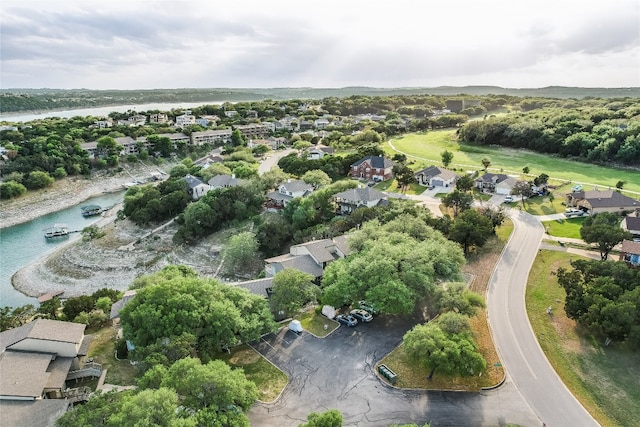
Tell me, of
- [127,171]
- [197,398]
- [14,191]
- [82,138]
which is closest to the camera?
[197,398]

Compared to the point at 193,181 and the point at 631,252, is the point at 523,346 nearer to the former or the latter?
the point at 631,252

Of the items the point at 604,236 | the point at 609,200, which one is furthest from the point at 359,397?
Result: the point at 609,200

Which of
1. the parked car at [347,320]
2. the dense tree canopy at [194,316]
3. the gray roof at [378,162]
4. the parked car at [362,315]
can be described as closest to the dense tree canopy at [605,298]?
the parked car at [362,315]

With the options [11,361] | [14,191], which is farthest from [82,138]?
[11,361]

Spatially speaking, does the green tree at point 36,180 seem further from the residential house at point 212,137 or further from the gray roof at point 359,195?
the gray roof at point 359,195

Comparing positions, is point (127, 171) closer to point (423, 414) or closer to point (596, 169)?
point (423, 414)

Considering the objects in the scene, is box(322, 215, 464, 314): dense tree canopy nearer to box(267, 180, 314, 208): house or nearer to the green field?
box(267, 180, 314, 208): house

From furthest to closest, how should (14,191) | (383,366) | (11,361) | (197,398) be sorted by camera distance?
1. (14,191)
2. (383,366)
3. (11,361)
4. (197,398)
